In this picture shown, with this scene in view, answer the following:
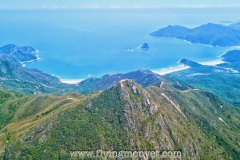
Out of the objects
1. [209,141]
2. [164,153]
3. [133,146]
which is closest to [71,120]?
[133,146]

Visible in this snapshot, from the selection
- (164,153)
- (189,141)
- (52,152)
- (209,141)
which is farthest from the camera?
(209,141)

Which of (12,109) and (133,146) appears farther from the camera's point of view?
(12,109)

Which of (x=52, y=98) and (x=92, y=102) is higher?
(x=92, y=102)

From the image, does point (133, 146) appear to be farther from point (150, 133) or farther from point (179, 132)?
point (179, 132)

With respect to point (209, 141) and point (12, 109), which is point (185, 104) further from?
point (12, 109)

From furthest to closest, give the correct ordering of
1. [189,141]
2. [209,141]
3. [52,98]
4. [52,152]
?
1. [52,98]
2. [209,141]
3. [189,141]
4. [52,152]

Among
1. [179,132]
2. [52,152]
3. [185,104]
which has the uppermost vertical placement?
[52,152]
